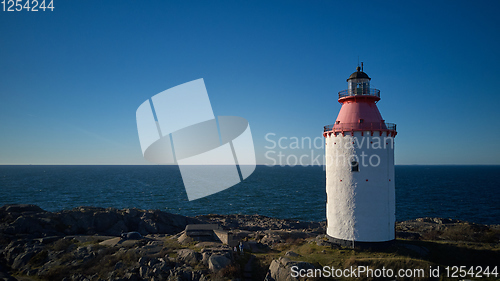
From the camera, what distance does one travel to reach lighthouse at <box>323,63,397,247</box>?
855 inches

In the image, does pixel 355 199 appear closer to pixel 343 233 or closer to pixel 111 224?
pixel 343 233

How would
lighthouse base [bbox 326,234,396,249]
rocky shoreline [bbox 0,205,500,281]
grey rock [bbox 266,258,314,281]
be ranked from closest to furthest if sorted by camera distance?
grey rock [bbox 266,258,314,281] → rocky shoreline [bbox 0,205,500,281] → lighthouse base [bbox 326,234,396,249]

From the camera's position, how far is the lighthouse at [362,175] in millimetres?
21719

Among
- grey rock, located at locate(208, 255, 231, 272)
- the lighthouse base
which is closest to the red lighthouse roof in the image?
the lighthouse base

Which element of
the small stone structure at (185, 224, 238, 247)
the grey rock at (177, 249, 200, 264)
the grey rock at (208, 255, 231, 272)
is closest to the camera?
the grey rock at (208, 255, 231, 272)

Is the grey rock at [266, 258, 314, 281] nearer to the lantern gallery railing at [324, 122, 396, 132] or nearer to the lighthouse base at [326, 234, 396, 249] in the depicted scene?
the lighthouse base at [326, 234, 396, 249]

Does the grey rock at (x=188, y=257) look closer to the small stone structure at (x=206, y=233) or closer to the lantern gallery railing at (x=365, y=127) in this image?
the small stone structure at (x=206, y=233)

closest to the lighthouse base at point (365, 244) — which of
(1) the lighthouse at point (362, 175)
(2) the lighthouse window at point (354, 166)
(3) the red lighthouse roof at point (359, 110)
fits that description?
(1) the lighthouse at point (362, 175)

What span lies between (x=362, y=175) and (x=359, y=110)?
16.5ft

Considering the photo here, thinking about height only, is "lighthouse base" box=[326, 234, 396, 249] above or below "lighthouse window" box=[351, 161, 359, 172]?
below

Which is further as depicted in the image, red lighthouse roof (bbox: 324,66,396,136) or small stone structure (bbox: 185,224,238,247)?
small stone structure (bbox: 185,224,238,247)

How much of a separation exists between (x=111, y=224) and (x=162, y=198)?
44.1 m

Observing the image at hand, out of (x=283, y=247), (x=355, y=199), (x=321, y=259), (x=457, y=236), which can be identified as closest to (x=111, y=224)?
(x=283, y=247)

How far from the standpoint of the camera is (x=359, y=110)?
74.4ft
